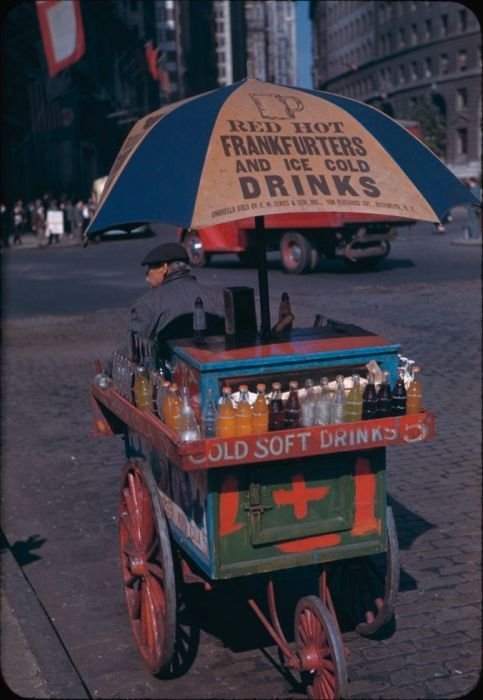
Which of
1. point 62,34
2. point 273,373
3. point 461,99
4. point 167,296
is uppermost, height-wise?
point 461,99

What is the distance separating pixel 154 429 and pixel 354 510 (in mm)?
900

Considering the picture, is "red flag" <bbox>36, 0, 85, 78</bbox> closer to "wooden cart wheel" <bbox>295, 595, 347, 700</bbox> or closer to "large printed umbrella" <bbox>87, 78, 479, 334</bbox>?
"large printed umbrella" <bbox>87, 78, 479, 334</bbox>

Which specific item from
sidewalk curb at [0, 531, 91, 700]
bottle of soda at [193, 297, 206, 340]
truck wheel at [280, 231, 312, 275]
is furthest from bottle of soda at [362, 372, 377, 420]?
truck wheel at [280, 231, 312, 275]

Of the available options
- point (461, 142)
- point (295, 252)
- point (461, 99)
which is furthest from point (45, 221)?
point (461, 99)

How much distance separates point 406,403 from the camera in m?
3.98

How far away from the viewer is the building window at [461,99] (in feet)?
256

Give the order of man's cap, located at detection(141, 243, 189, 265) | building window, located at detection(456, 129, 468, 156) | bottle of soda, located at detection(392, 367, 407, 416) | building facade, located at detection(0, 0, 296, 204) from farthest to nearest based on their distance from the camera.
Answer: building window, located at detection(456, 129, 468, 156), building facade, located at detection(0, 0, 296, 204), man's cap, located at detection(141, 243, 189, 265), bottle of soda, located at detection(392, 367, 407, 416)

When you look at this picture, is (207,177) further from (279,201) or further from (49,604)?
(49,604)

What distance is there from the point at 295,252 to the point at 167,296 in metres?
16.9

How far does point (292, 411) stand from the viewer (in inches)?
150

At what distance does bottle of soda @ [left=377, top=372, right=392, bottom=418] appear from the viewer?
→ 3912 millimetres

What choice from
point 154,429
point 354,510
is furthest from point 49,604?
point 354,510

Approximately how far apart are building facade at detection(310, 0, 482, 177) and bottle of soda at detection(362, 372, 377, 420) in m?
69.2

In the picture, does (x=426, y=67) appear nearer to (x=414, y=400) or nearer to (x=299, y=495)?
(x=414, y=400)
